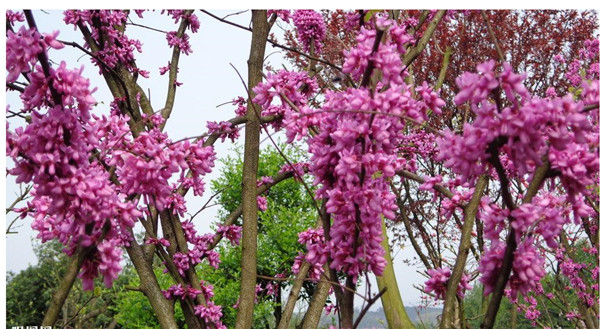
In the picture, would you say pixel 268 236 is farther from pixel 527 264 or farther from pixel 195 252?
pixel 527 264

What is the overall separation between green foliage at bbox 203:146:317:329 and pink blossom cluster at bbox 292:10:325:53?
3630mm

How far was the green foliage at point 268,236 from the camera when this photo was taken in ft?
24.2

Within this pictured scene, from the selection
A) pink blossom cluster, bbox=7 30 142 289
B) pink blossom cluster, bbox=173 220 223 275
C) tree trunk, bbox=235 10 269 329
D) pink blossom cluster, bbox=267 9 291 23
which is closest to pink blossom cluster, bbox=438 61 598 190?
pink blossom cluster, bbox=7 30 142 289

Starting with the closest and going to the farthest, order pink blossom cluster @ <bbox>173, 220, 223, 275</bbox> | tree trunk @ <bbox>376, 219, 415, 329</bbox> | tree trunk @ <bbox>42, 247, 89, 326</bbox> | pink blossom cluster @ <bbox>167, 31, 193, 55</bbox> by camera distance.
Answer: tree trunk @ <bbox>42, 247, 89, 326</bbox>, pink blossom cluster @ <bbox>173, 220, 223, 275</bbox>, tree trunk @ <bbox>376, 219, 415, 329</bbox>, pink blossom cluster @ <bbox>167, 31, 193, 55</bbox>

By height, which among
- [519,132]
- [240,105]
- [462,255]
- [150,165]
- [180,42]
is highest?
[180,42]

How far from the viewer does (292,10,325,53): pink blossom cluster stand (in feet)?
12.1

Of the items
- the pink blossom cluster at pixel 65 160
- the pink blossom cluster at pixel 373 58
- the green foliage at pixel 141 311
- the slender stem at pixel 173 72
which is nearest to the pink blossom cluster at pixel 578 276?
the slender stem at pixel 173 72

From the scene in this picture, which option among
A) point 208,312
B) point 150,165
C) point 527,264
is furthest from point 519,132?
point 208,312

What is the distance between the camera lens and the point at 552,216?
165cm

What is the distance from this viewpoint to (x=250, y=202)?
3.14 meters

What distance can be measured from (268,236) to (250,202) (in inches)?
177

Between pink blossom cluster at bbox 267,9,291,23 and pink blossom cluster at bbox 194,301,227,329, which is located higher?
pink blossom cluster at bbox 267,9,291,23

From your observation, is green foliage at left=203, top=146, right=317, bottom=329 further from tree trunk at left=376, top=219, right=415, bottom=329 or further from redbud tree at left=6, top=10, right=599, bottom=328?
redbud tree at left=6, top=10, right=599, bottom=328
